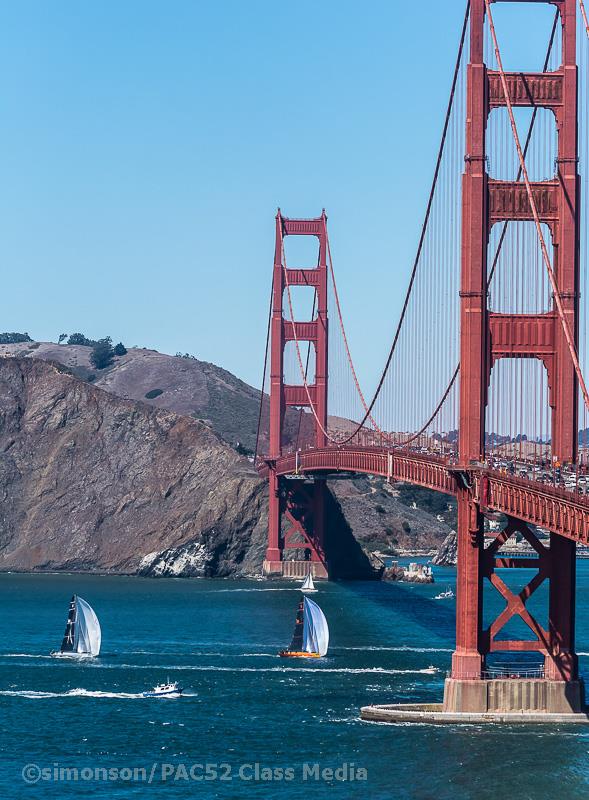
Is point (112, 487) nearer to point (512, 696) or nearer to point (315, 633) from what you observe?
point (315, 633)

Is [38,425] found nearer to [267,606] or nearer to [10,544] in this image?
[10,544]

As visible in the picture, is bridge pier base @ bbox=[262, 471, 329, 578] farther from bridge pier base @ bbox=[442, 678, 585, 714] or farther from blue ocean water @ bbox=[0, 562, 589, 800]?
bridge pier base @ bbox=[442, 678, 585, 714]

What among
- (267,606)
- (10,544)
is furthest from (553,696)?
(10,544)

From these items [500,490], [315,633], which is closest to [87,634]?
[315,633]

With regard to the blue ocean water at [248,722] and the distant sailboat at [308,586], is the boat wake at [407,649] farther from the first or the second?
the distant sailboat at [308,586]

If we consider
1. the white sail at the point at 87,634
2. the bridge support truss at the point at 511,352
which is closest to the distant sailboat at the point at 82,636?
the white sail at the point at 87,634

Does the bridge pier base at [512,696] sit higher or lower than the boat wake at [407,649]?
lower
